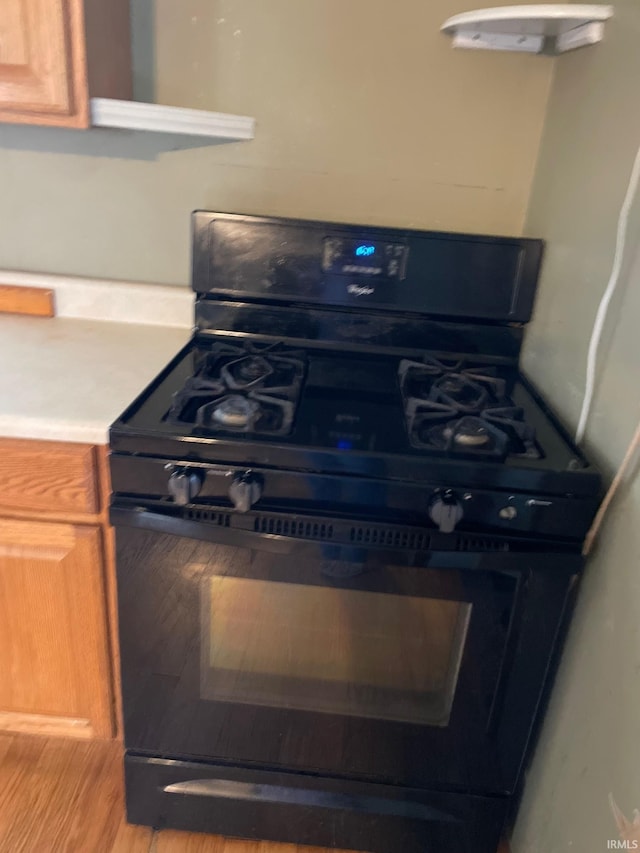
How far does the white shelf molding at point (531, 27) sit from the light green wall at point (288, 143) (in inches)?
1.3

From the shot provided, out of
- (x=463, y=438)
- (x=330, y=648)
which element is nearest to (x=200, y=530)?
(x=330, y=648)

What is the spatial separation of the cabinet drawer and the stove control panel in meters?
0.66

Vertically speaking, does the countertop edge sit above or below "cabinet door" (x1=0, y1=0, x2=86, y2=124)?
below

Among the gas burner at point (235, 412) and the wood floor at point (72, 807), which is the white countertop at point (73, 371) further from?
the wood floor at point (72, 807)

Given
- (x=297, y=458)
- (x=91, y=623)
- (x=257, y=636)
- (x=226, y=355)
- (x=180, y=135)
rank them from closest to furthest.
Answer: (x=297, y=458)
(x=257, y=636)
(x=91, y=623)
(x=226, y=355)
(x=180, y=135)

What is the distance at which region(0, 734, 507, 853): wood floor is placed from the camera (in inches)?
51.1

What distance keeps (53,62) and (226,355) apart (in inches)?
24.0

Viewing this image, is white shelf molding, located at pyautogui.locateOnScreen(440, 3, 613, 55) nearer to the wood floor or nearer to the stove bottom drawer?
the stove bottom drawer

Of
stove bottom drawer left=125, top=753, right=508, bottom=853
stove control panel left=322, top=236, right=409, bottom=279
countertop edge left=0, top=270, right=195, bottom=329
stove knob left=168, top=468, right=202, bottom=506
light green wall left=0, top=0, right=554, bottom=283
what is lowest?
stove bottom drawer left=125, top=753, right=508, bottom=853

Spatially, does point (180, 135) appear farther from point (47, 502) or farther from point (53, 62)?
point (47, 502)

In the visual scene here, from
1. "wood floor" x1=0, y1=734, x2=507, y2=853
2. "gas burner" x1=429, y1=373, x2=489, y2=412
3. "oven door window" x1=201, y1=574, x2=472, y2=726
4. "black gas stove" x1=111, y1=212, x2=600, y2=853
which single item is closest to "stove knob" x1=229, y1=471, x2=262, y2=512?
"black gas stove" x1=111, y1=212, x2=600, y2=853

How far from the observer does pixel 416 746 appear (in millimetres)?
1176

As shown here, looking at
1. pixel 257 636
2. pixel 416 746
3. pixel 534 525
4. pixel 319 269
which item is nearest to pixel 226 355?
pixel 319 269

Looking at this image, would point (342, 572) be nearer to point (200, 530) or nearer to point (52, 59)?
point (200, 530)
